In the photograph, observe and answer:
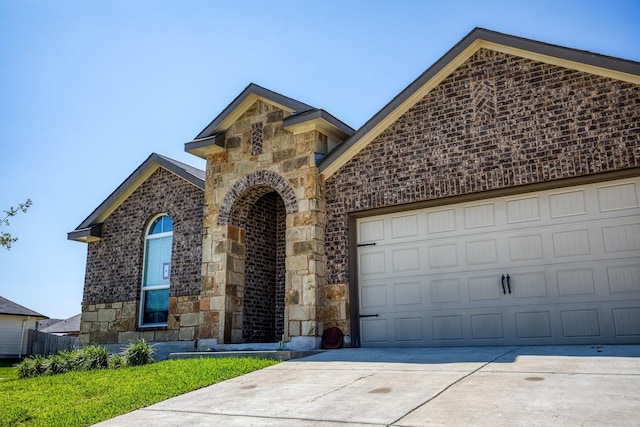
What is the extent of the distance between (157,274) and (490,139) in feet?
30.3

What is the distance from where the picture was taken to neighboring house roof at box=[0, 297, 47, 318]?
31886 mm

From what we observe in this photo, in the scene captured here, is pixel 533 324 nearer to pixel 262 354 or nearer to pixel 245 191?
pixel 262 354

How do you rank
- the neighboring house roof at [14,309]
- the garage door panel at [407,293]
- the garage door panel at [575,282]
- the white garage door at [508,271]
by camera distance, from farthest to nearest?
the neighboring house roof at [14,309] → the garage door panel at [407,293] → the garage door panel at [575,282] → the white garage door at [508,271]

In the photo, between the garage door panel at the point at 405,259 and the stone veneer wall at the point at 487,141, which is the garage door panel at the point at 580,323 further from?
the garage door panel at the point at 405,259

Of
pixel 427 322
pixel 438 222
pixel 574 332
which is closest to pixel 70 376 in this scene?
pixel 427 322

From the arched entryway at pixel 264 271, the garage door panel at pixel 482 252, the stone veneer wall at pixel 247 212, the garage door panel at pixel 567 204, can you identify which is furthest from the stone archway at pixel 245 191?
the garage door panel at pixel 567 204

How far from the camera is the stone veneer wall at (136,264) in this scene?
47.0ft

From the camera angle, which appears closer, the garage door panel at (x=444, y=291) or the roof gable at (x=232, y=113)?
the garage door panel at (x=444, y=291)

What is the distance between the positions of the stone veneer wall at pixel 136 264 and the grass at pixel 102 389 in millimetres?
3685

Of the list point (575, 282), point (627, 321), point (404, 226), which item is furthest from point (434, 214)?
point (627, 321)

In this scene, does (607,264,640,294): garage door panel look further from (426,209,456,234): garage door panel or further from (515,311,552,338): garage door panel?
(426,209,456,234): garage door panel

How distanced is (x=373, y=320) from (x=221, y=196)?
4.56 m

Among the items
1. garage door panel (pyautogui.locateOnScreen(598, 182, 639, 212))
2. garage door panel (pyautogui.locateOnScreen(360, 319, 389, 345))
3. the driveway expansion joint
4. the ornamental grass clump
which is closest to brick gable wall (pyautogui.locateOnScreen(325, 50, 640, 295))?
garage door panel (pyautogui.locateOnScreen(598, 182, 639, 212))

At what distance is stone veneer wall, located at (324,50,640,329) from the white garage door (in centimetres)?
44
